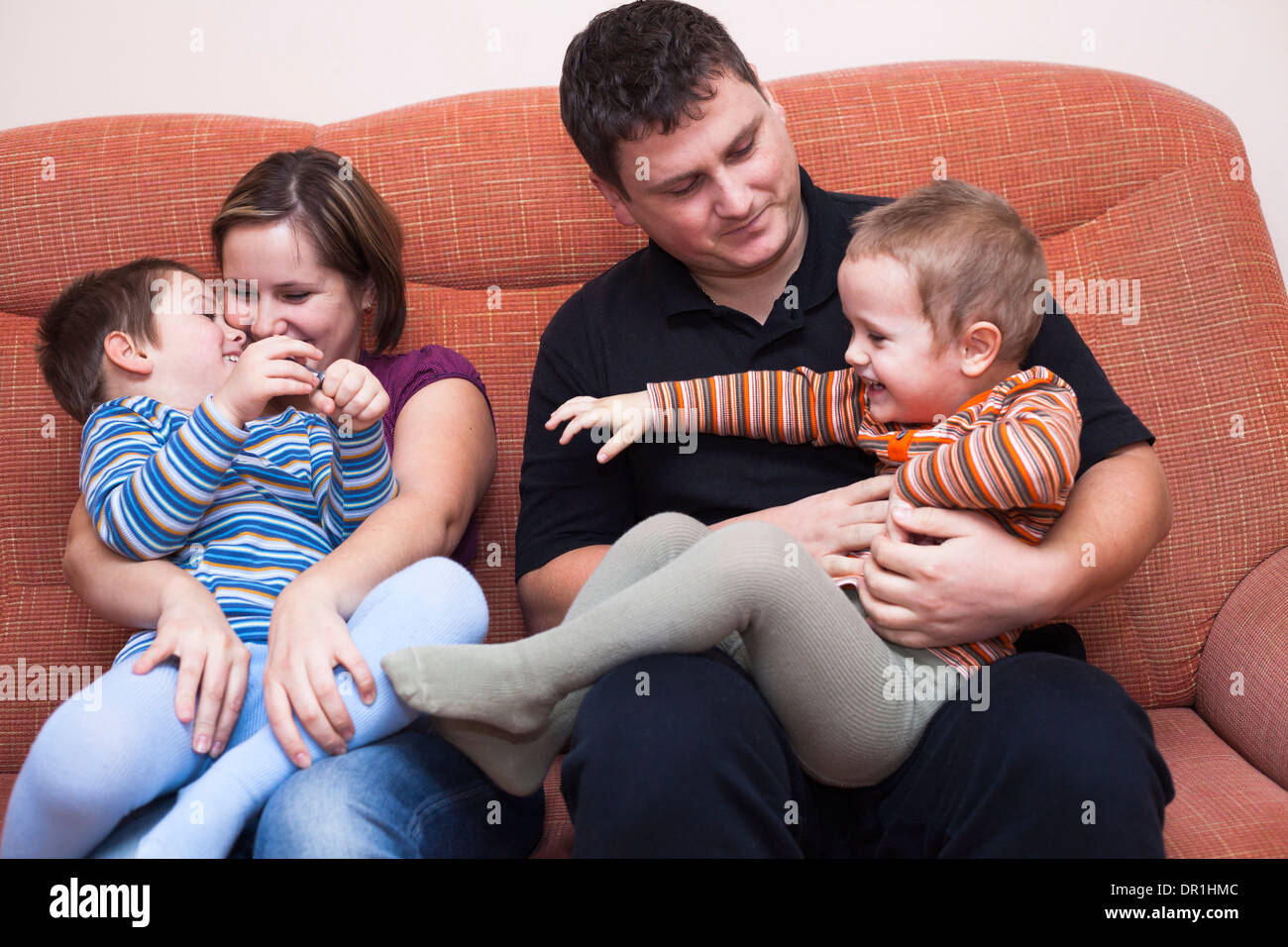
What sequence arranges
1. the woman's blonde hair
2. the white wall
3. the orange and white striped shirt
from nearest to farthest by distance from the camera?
the orange and white striped shirt, the woman's blonde hair, the white wall

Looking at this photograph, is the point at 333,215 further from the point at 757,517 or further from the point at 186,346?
the point at 757,517

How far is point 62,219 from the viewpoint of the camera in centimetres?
166

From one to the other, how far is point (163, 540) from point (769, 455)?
731 mm

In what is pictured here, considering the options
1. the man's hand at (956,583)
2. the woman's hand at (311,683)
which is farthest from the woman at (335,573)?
the man's hand at (956,583)

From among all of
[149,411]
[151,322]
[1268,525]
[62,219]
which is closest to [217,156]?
[62,219]

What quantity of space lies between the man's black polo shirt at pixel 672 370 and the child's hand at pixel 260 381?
0.36 metres

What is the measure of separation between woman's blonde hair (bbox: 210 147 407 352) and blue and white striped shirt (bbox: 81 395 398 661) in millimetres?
214

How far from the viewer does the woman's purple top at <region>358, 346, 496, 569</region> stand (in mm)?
1459

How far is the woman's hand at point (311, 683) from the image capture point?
108 cm

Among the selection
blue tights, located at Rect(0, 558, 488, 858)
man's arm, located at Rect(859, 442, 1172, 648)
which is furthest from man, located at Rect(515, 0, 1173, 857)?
blue tights, located at Rect(0, 558, 488, 858)

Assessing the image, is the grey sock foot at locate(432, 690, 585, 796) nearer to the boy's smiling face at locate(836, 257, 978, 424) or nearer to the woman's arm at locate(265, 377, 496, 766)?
the woman's arm at locate(265, 377, 496, 766)

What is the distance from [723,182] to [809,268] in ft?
0.64

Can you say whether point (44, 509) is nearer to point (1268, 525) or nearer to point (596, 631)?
point (596, 631)

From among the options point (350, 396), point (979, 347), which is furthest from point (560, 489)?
point (979, 347)
